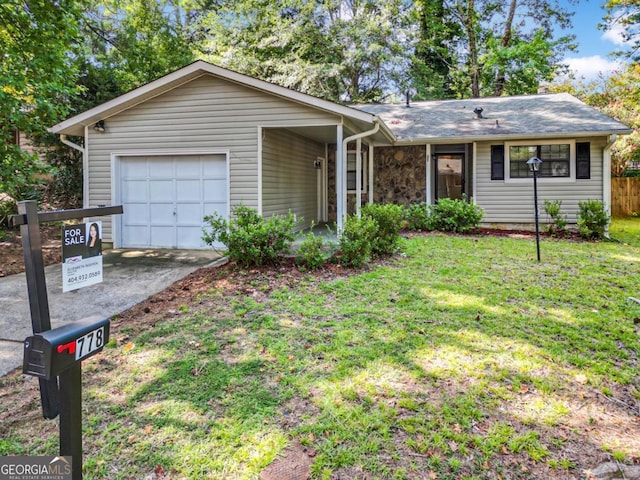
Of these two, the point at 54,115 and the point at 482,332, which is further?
the point at 54,115

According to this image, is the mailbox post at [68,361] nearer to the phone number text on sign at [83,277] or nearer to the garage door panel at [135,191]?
the phone number text on sign at [83,277]

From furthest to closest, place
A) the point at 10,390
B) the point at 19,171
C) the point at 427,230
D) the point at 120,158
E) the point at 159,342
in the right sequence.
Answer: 1. the point at 427,230
2. the point at 120,158
3. the point at 19,171
4. the point at 159,342
5. the point at 10,390

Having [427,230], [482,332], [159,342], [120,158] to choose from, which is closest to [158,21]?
[120,158]

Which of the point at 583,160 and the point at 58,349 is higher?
the point at 583,160

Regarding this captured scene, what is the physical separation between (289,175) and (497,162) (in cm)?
Answer: 586

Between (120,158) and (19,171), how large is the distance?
197 cm

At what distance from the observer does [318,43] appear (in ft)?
65.5

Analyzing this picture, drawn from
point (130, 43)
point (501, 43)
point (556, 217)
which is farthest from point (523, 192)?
point (130, 43)

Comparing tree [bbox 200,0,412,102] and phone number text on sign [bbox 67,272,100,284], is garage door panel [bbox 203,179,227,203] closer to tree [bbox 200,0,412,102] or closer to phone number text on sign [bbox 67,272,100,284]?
phone number text on sign [bbox 67,272,100,284]

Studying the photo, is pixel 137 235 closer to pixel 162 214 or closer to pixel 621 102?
pixel 162 214

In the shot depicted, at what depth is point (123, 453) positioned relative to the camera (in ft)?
8.42

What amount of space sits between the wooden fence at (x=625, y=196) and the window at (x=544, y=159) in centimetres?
792

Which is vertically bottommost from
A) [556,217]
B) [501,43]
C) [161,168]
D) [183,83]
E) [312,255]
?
[312,255]

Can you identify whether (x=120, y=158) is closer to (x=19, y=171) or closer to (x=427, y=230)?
(x=19, y=171)
